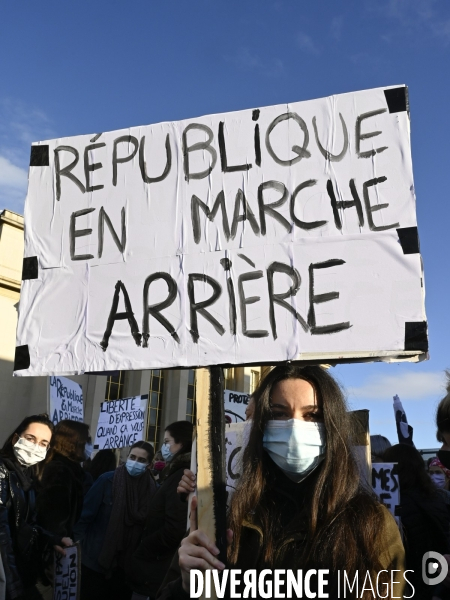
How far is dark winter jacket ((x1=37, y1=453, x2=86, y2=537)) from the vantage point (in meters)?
4.71

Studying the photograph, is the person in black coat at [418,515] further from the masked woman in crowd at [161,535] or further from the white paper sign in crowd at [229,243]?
the white paper sign in crowd at [229,243]

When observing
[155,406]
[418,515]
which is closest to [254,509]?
[418,515]

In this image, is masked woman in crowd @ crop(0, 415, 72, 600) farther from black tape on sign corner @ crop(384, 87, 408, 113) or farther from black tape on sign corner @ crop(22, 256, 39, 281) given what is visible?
black tape on sign corner @ crop(384, 87, 408, 113)

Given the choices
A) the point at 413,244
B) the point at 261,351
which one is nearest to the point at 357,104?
the point at 413,244

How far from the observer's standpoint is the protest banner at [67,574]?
4.31 m

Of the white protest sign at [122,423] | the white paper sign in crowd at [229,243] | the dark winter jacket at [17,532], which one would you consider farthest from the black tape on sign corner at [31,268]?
the white protest sign at [122,423]

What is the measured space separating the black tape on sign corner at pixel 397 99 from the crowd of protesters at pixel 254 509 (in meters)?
1.11

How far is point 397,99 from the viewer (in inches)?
96.3

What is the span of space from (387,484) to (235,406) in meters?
3.99

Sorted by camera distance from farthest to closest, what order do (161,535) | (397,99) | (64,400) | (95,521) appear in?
(64,400) < (95,521) < (161,535) < (397,99)

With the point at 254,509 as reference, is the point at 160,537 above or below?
below

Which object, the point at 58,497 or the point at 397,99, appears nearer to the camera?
the point at 397,99

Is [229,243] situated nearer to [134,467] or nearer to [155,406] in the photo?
[134,467]

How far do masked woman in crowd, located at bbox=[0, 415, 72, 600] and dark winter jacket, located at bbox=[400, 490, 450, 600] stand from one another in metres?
2.39
